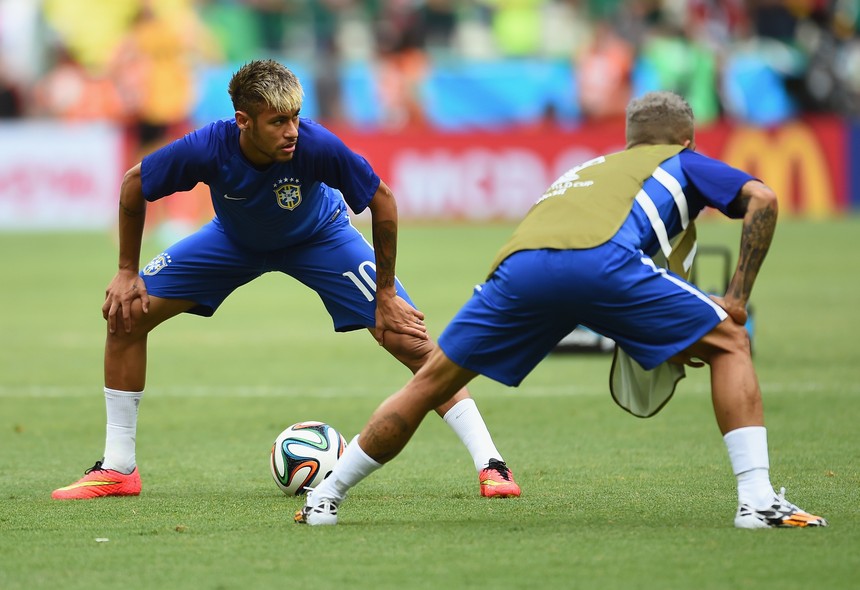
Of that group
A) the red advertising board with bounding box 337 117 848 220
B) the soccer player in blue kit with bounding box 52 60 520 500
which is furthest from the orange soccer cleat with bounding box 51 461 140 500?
the red advertising board with bounding box 337 117 848 220

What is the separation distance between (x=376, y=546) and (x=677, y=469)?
2.37 m

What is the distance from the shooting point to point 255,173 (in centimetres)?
665

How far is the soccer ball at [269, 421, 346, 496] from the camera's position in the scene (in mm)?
7020

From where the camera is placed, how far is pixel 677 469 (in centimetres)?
750

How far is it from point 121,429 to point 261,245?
114 centimetres

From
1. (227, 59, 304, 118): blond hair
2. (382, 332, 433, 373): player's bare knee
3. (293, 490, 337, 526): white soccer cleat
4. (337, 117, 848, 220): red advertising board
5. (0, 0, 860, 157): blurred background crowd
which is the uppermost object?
(0, 0, 860, 157): blurred background crowd

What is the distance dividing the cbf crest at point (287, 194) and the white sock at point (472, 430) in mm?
1261

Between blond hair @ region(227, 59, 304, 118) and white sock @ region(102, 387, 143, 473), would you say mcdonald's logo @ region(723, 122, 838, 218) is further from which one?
blond hair @ region(227, 59, 304, 118)

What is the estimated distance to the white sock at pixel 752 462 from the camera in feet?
18.6

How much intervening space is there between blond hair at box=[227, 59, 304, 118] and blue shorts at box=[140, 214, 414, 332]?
973 mm

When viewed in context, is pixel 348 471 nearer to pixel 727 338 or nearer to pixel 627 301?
pixel 627 301

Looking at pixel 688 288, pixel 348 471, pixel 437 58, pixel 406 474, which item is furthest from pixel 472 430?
pixel 437 58

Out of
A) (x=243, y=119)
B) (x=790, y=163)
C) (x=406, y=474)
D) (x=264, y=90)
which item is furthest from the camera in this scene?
(x=790, y=163)

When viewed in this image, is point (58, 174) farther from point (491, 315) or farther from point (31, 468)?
point (491, 315)
